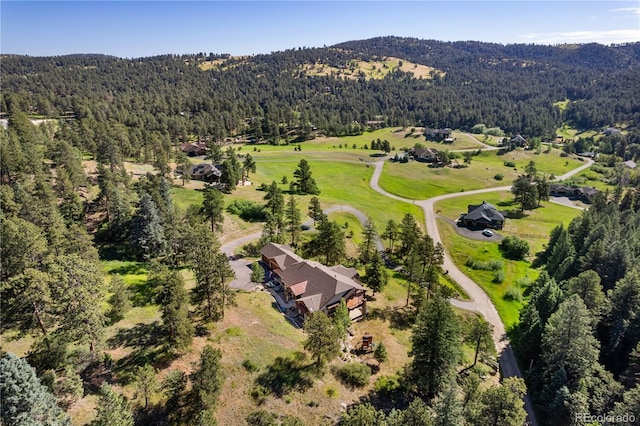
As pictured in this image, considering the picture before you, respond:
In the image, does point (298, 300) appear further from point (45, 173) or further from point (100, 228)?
point (45, 173)

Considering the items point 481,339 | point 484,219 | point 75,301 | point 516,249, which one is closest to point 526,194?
point 484,219

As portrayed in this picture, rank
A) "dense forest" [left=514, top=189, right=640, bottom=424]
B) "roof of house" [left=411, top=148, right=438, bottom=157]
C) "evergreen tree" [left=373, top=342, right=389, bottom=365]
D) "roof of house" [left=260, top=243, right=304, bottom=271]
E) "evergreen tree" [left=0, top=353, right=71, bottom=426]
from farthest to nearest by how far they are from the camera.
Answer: "roof of house" [left=411, top=148, right=438, bottom=157], "roof of house" [left=260, top=243, right=304, bottom=271], "evergreen tree" [left=373, top=342, right=389, bottom=365], "dense forest" [left=514, top=189, right=640, bottom=424], "evergreen tree" [left=0, top=353, right=71, bottom=426]

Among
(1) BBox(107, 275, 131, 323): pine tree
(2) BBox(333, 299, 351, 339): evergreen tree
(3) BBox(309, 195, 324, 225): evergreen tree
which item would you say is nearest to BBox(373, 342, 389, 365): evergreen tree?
(2) BBox(333, 299, 351, 339): evergreen tree

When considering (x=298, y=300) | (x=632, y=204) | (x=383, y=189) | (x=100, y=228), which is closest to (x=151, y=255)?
(x=100, y=228)

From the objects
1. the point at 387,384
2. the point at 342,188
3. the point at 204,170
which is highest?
the point at 204,170

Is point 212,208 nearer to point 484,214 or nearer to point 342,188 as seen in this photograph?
point 342,188

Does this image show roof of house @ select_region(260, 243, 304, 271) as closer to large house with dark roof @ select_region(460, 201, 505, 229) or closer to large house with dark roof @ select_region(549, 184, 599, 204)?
large house with dark roof @ select_region(460, 201, 505, 229)

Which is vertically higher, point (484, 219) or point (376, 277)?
point (376, 277)
